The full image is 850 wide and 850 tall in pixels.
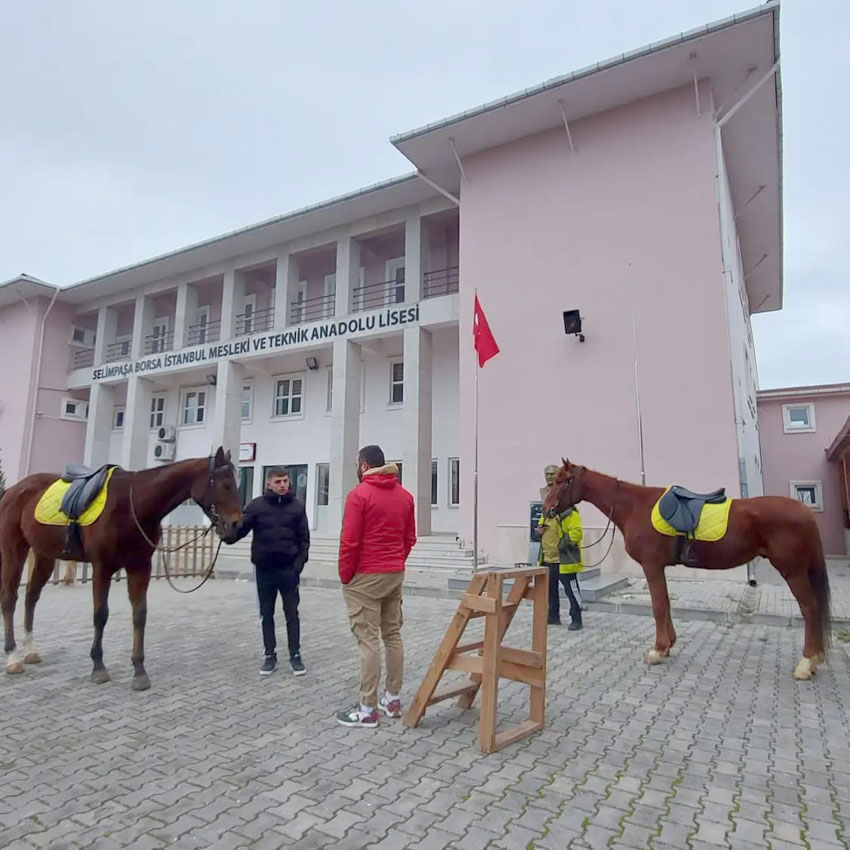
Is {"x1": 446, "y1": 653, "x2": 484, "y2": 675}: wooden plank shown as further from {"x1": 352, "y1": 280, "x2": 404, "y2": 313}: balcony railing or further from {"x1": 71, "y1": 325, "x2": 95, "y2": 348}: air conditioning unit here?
{"x1": 71, "y1": 325, "x2": 95, "y2": 348}: air conditioning unit

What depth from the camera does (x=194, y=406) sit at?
23.4 m

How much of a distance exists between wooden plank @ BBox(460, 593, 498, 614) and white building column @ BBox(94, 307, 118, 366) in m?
24.1

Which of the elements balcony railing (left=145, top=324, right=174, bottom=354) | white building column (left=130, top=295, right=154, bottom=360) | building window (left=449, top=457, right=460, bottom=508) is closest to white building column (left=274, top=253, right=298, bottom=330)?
balcony railing (left=145, top=324, right=174, bottom=354)

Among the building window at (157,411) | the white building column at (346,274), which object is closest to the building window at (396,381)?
the white building column at (346,274)

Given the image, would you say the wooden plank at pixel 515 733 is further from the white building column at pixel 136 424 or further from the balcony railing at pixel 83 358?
the balcony railing at pixel 83 358

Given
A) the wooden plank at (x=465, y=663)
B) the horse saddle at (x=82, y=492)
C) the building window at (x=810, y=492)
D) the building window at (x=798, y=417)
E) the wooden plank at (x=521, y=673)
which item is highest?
the building window at (x=798, y=417)

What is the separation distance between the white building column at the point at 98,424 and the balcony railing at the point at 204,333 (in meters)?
4.02

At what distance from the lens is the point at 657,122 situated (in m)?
13.0

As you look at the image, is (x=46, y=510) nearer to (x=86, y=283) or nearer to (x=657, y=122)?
(x=657, y=122)

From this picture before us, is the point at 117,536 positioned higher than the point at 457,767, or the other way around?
the point at 117,536

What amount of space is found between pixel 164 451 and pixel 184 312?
5.42 metres

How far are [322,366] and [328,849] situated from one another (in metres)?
18.6

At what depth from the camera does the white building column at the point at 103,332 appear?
23.8 metres

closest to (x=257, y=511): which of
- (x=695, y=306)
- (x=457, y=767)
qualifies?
(x=457, y=767)
